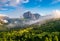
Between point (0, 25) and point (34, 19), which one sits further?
point (0, 25)

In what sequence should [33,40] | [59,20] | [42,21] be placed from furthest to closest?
[59,20], [42,21], [33,40]

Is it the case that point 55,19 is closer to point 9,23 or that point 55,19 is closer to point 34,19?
point 34,19

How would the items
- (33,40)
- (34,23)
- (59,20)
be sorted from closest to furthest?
1. (33,40)
2. (34,23)
3. (59,20)

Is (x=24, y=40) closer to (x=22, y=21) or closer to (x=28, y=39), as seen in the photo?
(x=28, y=39)

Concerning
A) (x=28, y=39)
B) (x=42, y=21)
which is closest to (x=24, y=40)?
(x=28, y=39)

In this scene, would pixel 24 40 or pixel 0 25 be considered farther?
pixel 0 25

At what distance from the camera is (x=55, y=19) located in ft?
235

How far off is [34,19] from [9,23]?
9655 mm

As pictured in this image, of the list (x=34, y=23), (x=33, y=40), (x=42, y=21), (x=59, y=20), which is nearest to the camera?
(x=33, y=40)

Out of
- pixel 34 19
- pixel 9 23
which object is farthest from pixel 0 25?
pixel 34 19

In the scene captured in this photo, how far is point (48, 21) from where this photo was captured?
6869cm

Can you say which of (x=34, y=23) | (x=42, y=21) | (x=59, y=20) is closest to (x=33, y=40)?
(x=34, y=23)

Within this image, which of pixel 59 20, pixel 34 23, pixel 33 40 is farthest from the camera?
pixel 59 20

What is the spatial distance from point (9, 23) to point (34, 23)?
34.4ft
